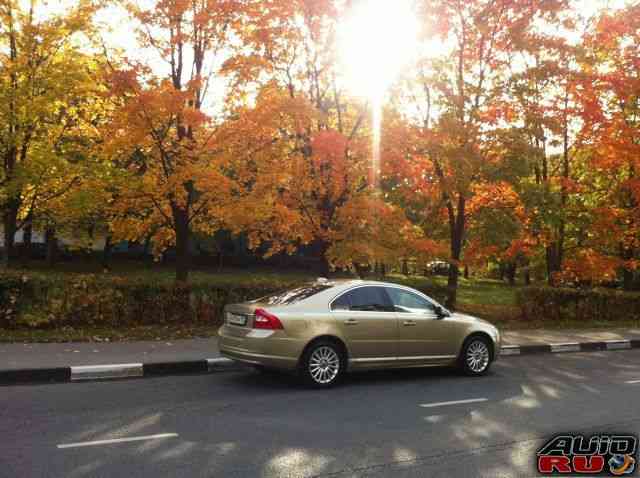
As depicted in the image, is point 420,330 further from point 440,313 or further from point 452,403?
point 452,403

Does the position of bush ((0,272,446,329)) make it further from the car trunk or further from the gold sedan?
the car trunk

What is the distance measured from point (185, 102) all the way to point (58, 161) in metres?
6.31

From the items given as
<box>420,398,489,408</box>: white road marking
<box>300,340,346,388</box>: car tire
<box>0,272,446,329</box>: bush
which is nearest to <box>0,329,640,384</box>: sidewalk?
<box>0,272,446,329</box>: bush

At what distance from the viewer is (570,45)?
18375 mm

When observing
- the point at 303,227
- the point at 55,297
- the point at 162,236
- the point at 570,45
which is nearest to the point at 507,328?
the point at 303,227

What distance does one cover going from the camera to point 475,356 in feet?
33.4

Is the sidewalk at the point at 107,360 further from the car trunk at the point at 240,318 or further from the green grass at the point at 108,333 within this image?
the car trunk at the point at 240,318

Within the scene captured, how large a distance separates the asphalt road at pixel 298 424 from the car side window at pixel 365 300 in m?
1.12

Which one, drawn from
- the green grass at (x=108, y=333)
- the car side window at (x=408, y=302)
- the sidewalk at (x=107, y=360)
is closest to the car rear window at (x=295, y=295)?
the car side window at (x=408, y=302)

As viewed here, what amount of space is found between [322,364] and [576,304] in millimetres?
14795

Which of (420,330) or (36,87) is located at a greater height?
(36,87)

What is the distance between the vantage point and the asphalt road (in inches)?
202

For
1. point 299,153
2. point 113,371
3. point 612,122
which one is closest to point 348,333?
point 113,371

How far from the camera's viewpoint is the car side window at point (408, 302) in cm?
960
